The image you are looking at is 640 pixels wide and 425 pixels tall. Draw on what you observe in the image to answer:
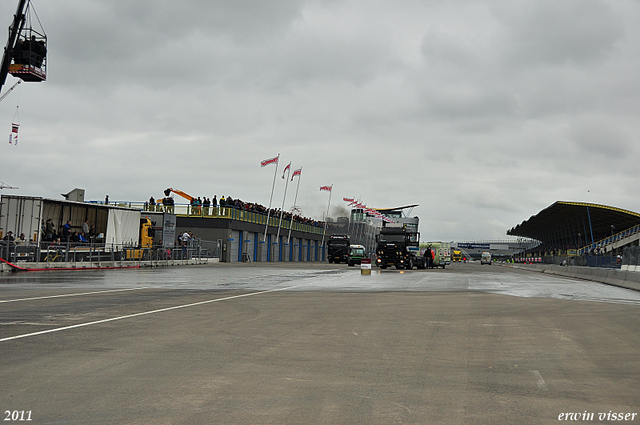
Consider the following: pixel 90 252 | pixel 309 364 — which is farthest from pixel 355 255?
pixel 309 364

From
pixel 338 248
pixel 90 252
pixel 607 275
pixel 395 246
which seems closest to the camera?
pixel 607 275

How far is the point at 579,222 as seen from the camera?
335 ft

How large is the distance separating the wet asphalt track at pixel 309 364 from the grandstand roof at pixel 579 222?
7895 centimetres

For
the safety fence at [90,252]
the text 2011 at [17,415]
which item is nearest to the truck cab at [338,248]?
the safety fence at [90,252]

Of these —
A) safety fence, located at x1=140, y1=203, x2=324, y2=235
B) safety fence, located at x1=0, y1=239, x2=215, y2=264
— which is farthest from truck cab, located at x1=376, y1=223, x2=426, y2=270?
safety fence, located at x1=140, y1=203, x2=324, y2=235

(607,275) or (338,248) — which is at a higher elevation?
(338,248)

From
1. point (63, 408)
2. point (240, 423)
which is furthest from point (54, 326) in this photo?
point (240, 423)

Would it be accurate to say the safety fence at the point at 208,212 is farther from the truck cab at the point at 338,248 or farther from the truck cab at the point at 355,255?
the truck cab at the point at 355,255

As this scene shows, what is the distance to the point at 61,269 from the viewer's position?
31.3 metres

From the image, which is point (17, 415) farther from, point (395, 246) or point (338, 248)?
point (338, 248)

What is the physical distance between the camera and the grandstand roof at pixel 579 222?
85.2 meters

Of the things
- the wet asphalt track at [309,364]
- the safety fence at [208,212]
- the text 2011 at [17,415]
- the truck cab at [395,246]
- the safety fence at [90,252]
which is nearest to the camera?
the text 2011 at [17,415]

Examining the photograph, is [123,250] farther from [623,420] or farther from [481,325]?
[623,420]

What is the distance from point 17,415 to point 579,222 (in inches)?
4226
